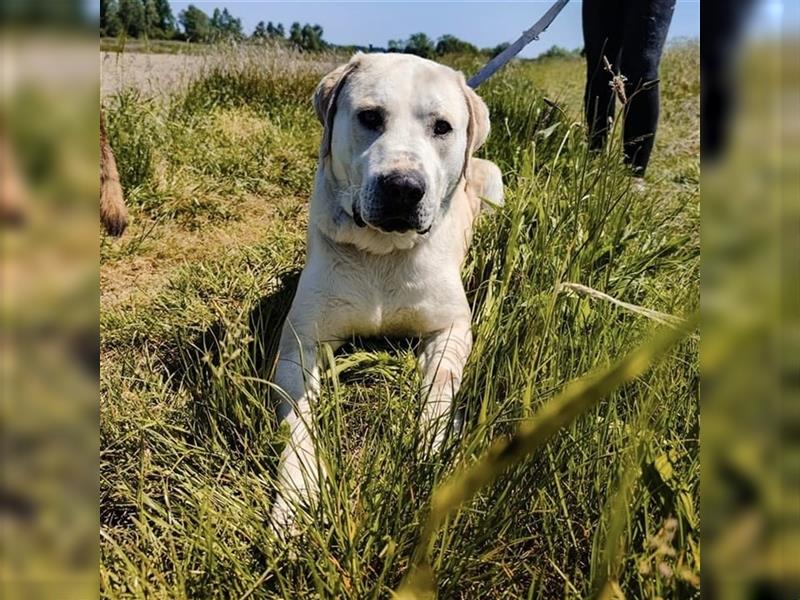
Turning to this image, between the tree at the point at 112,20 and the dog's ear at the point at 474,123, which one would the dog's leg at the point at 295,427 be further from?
the tree at the point at 112,20

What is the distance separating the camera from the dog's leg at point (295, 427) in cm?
154

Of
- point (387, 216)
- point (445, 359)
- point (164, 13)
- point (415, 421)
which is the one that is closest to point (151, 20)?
point (164, 13)

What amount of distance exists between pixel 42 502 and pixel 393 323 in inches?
82.7

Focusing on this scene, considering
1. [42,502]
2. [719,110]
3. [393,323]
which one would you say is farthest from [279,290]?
[719,110]

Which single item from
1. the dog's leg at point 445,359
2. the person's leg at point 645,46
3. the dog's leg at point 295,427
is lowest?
the dog's leg at point 295,427

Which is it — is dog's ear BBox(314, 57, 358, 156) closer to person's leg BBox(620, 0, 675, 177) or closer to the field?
the field

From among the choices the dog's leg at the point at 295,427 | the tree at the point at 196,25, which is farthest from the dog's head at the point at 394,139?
the tree at the point at 196,25

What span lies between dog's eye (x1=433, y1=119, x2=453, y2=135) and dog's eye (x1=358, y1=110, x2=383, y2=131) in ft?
0.66

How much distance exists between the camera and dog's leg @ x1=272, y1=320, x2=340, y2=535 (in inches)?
60.5

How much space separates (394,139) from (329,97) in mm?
416

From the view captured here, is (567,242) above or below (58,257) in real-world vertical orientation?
below

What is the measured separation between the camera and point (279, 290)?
3021mm

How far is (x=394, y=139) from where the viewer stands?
2266 millimetres

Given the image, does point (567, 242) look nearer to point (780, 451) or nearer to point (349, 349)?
point (349, 349)
